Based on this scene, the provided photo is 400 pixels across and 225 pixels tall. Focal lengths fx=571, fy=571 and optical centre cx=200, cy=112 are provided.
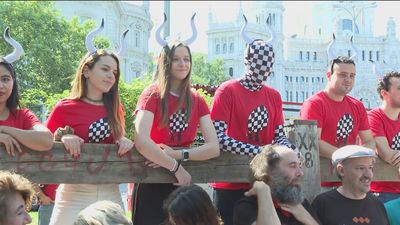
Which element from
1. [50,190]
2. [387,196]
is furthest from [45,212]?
[387,196]

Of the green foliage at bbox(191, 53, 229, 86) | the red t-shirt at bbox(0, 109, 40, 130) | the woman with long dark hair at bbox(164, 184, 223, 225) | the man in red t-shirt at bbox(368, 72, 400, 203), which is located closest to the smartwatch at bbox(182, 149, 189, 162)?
the woman with long dark hair at bbox(164, 184, 223, 225)

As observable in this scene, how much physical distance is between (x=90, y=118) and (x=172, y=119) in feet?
2.11

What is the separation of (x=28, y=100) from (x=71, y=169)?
20.2 metres

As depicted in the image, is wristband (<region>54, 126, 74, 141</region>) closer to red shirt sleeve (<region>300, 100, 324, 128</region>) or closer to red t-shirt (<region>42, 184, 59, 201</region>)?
red t-shirt (<region>42, 184, 59, 201</region>)

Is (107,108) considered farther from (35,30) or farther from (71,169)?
(35,30)

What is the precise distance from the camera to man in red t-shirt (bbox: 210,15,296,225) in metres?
4.82

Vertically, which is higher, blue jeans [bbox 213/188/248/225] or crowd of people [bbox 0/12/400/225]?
crowd of people [bbox 0/12/400/225]

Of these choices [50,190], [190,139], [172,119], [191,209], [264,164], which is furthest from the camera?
[50,190]

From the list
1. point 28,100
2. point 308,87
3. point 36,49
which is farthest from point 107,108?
point 308,87

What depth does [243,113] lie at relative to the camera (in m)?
4.82

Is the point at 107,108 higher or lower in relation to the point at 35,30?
lower

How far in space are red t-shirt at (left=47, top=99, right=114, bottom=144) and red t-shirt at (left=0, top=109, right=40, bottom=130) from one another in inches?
6.5

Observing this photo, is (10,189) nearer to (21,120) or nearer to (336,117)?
(21,120)

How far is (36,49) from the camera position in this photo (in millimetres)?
27453
